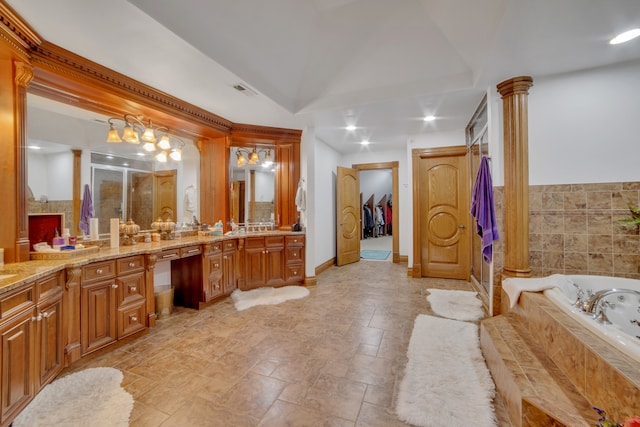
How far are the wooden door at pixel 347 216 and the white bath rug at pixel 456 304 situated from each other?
2.26m

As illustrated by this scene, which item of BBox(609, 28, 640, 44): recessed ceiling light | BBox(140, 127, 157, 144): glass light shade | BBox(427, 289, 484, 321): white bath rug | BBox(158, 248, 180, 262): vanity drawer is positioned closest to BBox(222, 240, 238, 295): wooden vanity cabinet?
BBox(158, 248, 180, 262): vanity drawer

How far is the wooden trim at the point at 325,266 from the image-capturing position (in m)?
5.14

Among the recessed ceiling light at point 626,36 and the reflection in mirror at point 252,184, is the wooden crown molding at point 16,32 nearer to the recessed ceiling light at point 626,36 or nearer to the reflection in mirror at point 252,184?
the reflection in mirror at point 252,184

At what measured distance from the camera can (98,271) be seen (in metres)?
2.30

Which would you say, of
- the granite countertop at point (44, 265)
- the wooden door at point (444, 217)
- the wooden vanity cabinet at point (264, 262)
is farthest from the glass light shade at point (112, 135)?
the wooden door at point (444, 217)

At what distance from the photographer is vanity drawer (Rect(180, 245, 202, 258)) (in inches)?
122

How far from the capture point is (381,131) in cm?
470

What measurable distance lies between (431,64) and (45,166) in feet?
13.8

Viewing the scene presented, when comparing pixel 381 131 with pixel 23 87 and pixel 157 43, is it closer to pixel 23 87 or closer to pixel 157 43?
pixel 157 43

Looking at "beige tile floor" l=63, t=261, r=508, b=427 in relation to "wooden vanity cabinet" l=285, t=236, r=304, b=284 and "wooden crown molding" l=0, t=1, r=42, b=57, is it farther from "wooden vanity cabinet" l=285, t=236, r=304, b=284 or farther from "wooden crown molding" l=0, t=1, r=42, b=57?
"wooden crown molding" l=0, t=1, r=42, b=57

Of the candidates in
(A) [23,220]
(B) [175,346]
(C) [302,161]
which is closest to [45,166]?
(A) [23,220]

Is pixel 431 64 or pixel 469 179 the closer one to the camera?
pixel 431 64

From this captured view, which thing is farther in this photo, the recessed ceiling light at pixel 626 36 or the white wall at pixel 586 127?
the white wall at pixel 586 127

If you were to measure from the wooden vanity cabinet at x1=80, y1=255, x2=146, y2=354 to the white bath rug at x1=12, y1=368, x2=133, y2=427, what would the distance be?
0.35 meters
